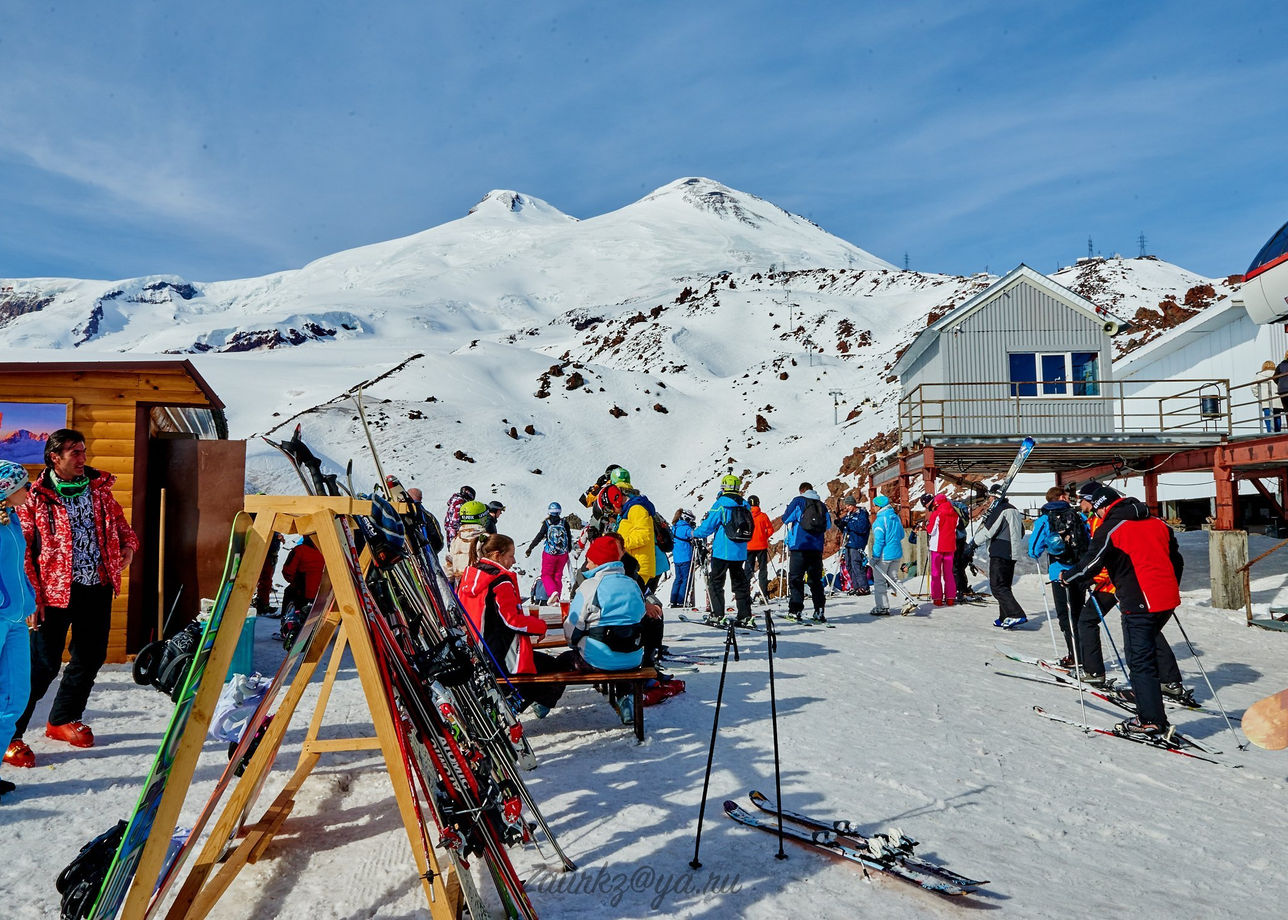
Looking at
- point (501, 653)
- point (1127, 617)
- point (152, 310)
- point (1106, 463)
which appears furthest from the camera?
point (152, 310)

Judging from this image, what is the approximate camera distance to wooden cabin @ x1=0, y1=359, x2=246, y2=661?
25.2 ft

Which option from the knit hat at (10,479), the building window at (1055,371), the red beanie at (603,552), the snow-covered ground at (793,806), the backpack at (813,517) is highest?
the building window at (1055,371)

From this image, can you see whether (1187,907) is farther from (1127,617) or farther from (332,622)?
(332,622)

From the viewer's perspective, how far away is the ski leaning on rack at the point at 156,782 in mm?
2393

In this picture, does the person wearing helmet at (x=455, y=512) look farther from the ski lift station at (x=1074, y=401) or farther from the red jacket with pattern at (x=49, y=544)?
the ski lift station at (x=1074, y=401)

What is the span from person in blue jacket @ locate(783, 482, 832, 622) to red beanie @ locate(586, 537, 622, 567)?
5.10 metres

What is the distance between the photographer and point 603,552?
222 inches

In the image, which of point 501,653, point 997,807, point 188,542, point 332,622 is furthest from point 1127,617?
point 188,542

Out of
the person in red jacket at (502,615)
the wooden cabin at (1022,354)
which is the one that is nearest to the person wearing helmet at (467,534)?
the person in red jacket at (502,615)

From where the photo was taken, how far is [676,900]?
3.41 metres

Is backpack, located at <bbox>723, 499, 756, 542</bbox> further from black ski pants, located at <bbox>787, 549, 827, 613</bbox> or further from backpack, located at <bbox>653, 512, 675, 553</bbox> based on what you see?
black ski pants, located at <bbox>787, 549, 827, 613</bbox>

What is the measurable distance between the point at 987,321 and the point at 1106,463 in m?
4.51

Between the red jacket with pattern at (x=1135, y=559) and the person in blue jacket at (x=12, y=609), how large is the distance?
23.3 feet

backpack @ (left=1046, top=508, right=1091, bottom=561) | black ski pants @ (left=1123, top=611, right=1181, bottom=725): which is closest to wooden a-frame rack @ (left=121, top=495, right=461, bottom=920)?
black ski pants @ (left=1123, top=611, right=1181, bottom=725)
